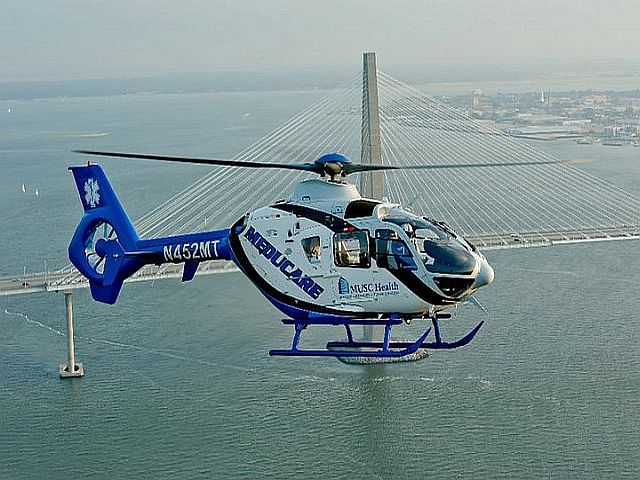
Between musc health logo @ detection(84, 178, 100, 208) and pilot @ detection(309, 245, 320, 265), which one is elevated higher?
musc health logo @ detection(84, 178, 100, 208)

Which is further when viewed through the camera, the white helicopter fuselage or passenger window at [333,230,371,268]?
passenger window at [333,230,371,268]

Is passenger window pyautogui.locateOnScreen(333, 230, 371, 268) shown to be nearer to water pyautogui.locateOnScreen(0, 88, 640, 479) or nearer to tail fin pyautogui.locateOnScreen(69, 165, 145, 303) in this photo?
tail fin pyautogui.locateOnScreen(69, 165, 145, 303)

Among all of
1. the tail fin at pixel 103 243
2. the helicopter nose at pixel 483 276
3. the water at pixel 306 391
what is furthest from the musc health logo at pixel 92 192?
the water at pixel 306 391

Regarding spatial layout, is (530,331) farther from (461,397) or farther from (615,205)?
(615,205)

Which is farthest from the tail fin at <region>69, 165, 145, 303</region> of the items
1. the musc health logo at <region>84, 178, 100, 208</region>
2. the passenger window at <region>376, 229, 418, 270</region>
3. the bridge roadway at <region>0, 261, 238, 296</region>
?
the bridge roadway at <region>0, 261, 238, 296</region>

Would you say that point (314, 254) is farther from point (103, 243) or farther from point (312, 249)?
point (103, 243)

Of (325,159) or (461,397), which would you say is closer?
(325,159)

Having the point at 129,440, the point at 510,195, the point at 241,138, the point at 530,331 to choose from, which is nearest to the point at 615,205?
the point at 510,195
